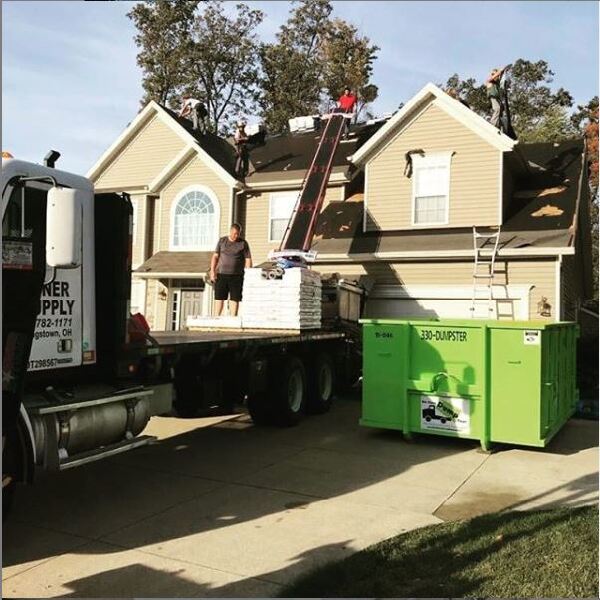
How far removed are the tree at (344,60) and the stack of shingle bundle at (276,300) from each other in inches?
929

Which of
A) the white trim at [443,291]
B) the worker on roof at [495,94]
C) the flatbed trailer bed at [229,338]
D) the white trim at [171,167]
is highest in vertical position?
the worker on roof at [495,94]

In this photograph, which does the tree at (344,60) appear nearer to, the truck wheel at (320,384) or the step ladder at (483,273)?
the step ladder at (483,273)

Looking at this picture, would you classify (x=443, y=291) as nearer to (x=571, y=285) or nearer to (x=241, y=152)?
(x=571, y=285)

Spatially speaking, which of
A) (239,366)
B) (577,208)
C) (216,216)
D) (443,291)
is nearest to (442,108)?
(577,208)

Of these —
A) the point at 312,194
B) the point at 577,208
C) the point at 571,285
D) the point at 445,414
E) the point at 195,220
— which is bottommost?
the point at 445,414

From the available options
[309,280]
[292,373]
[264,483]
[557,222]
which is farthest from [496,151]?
[264,483]

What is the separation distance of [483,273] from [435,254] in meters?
1.17

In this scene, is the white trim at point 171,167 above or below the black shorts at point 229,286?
above

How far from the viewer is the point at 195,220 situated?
752 inches

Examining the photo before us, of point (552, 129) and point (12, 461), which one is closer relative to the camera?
point (12, 461)

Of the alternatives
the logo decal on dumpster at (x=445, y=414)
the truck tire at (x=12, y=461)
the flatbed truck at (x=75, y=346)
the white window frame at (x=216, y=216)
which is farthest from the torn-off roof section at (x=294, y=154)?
the truck tire at (x=12, y=461)

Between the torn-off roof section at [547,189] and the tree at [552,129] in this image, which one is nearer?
the torn-off roof section at [547,189]

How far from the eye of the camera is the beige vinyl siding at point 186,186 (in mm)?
18672

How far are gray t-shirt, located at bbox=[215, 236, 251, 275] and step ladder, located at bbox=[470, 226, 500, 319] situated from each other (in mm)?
6155
